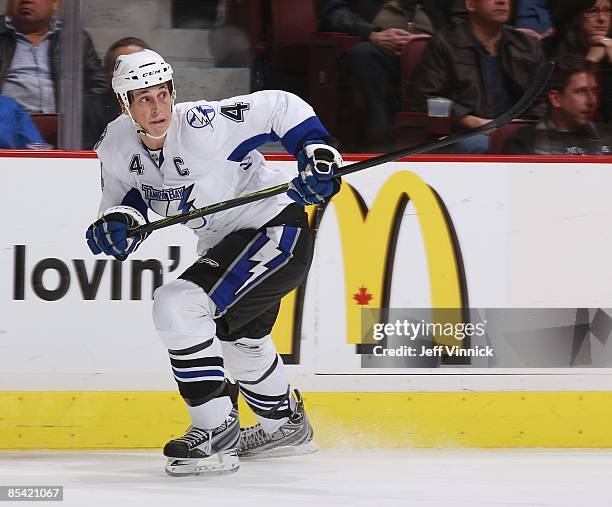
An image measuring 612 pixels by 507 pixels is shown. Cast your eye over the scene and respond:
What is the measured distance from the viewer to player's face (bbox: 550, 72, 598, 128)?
4.14 meters

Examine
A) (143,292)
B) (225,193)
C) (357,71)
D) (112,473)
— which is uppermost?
(357,71)

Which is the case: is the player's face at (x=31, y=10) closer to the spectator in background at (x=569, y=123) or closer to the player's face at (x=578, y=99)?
the spectator in background at (x=569, y=123)

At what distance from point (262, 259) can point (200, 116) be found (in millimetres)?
425

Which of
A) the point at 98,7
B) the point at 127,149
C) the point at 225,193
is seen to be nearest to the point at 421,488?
the point at 225,193

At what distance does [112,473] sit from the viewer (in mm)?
3494

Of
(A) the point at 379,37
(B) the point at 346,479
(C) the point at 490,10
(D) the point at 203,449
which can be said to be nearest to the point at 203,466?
(D) the point at 203,449

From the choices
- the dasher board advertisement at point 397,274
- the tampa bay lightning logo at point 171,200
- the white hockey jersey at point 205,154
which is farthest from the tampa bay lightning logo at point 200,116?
the dasher board advertisement at point 397,274

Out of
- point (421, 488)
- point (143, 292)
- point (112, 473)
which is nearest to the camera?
point (421, 488)

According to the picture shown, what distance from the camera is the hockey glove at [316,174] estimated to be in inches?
129

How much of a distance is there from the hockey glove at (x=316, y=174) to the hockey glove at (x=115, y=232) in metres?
0.46

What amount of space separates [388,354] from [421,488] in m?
0.80

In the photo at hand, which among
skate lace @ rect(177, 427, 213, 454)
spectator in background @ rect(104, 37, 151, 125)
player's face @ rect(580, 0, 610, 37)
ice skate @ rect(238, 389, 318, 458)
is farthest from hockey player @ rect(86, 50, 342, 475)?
player's face @ rect(580, 0, 610, 37)

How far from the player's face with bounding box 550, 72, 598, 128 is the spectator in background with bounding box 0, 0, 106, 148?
148 centimetres

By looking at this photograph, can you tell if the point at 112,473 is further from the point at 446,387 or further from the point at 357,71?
the point at 357,71
